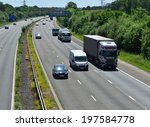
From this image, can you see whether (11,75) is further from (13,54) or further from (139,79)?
(13,54)

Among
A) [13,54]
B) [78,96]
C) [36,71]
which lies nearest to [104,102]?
[78,96]

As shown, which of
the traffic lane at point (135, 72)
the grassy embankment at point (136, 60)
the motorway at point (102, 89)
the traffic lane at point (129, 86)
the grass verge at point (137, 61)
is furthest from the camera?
the grassy embankment at point (136, 60)

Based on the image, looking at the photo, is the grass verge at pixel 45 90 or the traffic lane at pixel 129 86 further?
the traffic lane at pixel 129 86

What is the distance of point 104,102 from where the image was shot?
37.8 metres

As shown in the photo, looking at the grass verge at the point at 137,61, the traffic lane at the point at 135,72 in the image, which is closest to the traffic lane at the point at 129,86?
the traffic lane at the point at 135,72

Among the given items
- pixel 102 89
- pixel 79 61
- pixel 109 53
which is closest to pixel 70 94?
pixel 102 89

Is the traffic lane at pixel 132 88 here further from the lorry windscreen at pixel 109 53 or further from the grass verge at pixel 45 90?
the grass verge at pixel 45 90

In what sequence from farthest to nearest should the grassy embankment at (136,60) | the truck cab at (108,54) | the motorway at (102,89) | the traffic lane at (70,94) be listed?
the grassy embankment at (136,60)
the truck cab at (108,54)
the motorway at (102,89)
the traffic lane at (70,94)

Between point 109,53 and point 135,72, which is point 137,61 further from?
point 109,53

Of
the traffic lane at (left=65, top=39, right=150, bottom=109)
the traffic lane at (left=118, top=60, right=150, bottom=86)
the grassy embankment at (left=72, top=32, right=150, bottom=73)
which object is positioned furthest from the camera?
the grassy embankment at (left=72, top=32, right=150, bottom=73)

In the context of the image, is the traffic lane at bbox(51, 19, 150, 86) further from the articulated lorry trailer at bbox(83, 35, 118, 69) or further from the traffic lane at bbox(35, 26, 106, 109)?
the traffic lane at bbox(35, 26, 106, 109)

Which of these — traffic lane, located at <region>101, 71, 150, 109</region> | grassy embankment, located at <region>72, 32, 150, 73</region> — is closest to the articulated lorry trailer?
traffic lane, located at <region>101, 71, 150, 109</region>

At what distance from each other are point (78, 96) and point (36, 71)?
14403 mm

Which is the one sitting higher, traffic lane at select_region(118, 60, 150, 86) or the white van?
the white van
